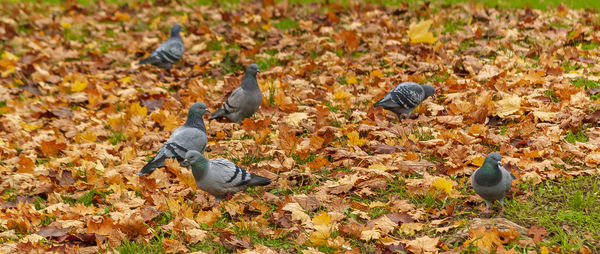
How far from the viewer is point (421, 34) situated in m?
8.38

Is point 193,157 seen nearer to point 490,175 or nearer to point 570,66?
point 490,175

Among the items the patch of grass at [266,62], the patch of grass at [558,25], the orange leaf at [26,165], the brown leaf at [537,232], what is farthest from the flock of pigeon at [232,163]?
the patch of grass at [558,25]

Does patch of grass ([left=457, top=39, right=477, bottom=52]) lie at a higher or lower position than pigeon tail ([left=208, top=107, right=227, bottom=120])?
higher

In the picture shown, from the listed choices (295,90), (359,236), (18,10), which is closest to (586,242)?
(359,236)

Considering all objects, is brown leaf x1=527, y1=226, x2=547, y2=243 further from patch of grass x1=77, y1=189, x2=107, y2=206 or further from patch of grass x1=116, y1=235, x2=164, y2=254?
patch of grass x1=77, y1=189, x2=107, y2=206

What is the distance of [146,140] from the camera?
6.11 metres

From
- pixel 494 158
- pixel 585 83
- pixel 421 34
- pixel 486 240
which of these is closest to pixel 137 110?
pixel 421 34

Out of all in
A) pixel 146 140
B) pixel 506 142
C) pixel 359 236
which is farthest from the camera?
pixel 146 140

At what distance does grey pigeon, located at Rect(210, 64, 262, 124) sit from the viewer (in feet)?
20.0

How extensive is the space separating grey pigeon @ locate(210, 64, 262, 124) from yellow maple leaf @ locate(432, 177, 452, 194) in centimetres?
262

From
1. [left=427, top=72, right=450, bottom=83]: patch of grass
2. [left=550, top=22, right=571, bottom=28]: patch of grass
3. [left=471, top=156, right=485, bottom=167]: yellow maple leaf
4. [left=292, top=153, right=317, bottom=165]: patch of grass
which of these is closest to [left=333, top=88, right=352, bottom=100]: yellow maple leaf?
[left=427, top=72, right=450, bottom=83]: patch of grass

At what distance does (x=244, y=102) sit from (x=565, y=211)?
345 centimetres

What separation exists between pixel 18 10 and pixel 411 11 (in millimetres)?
8144

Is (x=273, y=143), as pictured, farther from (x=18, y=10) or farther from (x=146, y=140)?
(x=18, y=10)
